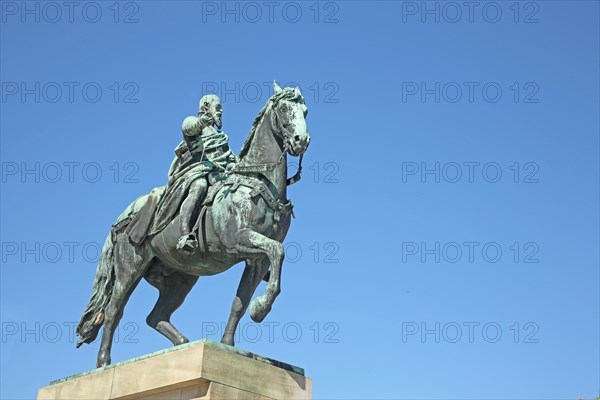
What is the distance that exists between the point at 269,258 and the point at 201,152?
99.4 inches

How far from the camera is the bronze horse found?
40.3 feet

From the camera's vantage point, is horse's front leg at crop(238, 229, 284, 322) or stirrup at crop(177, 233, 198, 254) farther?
stirrup at crop(177, 233, 198, 254)

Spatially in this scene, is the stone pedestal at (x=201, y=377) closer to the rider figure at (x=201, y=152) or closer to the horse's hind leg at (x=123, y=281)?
the horse's hind leg at (x=123, y=281)

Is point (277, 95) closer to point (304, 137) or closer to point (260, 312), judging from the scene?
point (304, 137)

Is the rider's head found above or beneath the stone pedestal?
above

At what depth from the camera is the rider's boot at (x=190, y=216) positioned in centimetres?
1262

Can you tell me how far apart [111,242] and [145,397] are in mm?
3212

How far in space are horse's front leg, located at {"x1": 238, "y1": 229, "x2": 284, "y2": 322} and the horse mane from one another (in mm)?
1500

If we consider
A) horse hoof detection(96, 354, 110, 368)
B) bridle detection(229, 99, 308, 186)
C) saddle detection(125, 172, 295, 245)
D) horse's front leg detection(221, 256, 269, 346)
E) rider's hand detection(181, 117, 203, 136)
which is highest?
rider's hand detection(181, 117, 203, 136)

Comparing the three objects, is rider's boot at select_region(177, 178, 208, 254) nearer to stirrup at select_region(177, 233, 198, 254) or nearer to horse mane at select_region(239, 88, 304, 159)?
stirrup at select_region(177, 233, 198, 254)

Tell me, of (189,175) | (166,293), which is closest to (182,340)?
(166,293)

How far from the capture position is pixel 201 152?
13.6m

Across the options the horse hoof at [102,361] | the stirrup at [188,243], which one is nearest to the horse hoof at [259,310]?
the stirrup at [188,243]

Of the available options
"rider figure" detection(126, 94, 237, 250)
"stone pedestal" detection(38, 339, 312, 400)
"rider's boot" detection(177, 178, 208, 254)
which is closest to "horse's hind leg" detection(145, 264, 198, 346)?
"rider figure" detection(126, 94, 237, 250)
